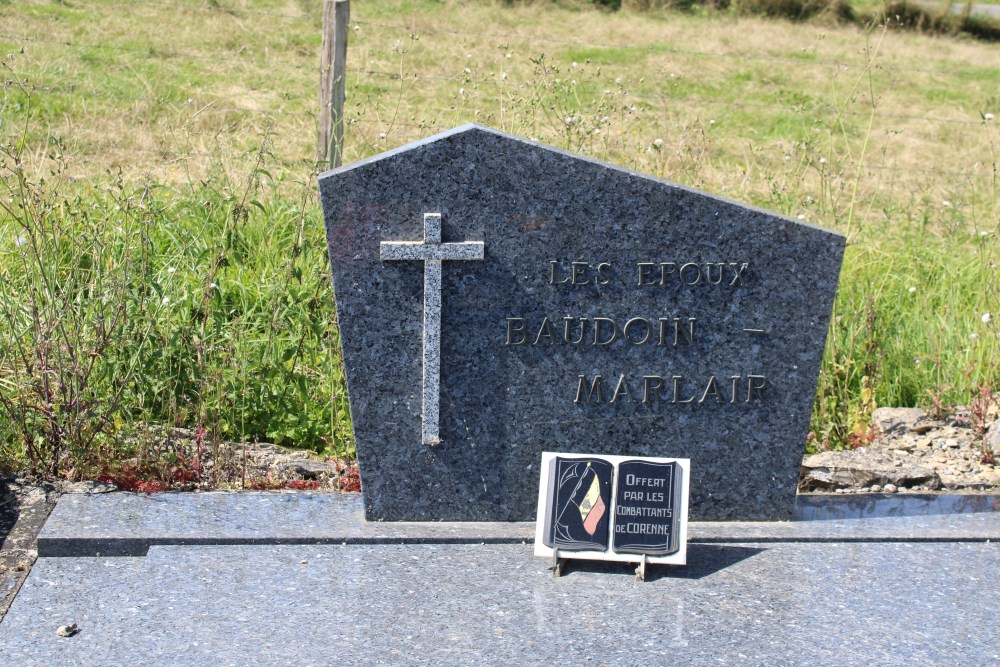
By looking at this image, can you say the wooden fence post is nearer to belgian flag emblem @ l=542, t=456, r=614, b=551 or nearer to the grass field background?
the grass field background

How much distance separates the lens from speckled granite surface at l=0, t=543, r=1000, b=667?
2.42m

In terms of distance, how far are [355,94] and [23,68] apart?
2384 millimetres

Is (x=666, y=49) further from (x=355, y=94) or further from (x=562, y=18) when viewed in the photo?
(x=355, y=94)

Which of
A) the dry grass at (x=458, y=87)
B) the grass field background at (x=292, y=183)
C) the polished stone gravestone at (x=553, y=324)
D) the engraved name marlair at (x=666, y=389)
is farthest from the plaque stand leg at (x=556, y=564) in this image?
the dry grass at (x=458, y=87)

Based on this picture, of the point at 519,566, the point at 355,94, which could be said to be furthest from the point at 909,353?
the point at 355,94

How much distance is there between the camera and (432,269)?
2857mm

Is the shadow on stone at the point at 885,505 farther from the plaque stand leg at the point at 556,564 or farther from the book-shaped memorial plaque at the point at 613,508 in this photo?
the plaque stand leg at the point at 556,564

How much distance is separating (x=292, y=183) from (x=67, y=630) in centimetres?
419

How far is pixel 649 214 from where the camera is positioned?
2.88 meters

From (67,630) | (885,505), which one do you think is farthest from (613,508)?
(67,630)

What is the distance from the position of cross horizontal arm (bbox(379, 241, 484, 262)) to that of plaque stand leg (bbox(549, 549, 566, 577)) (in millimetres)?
762

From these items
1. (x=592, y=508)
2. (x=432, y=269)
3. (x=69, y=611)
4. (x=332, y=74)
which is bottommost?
(x=69, y=611)

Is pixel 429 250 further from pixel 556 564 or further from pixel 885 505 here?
pixel 885 505

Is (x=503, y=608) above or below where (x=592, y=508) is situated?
below
